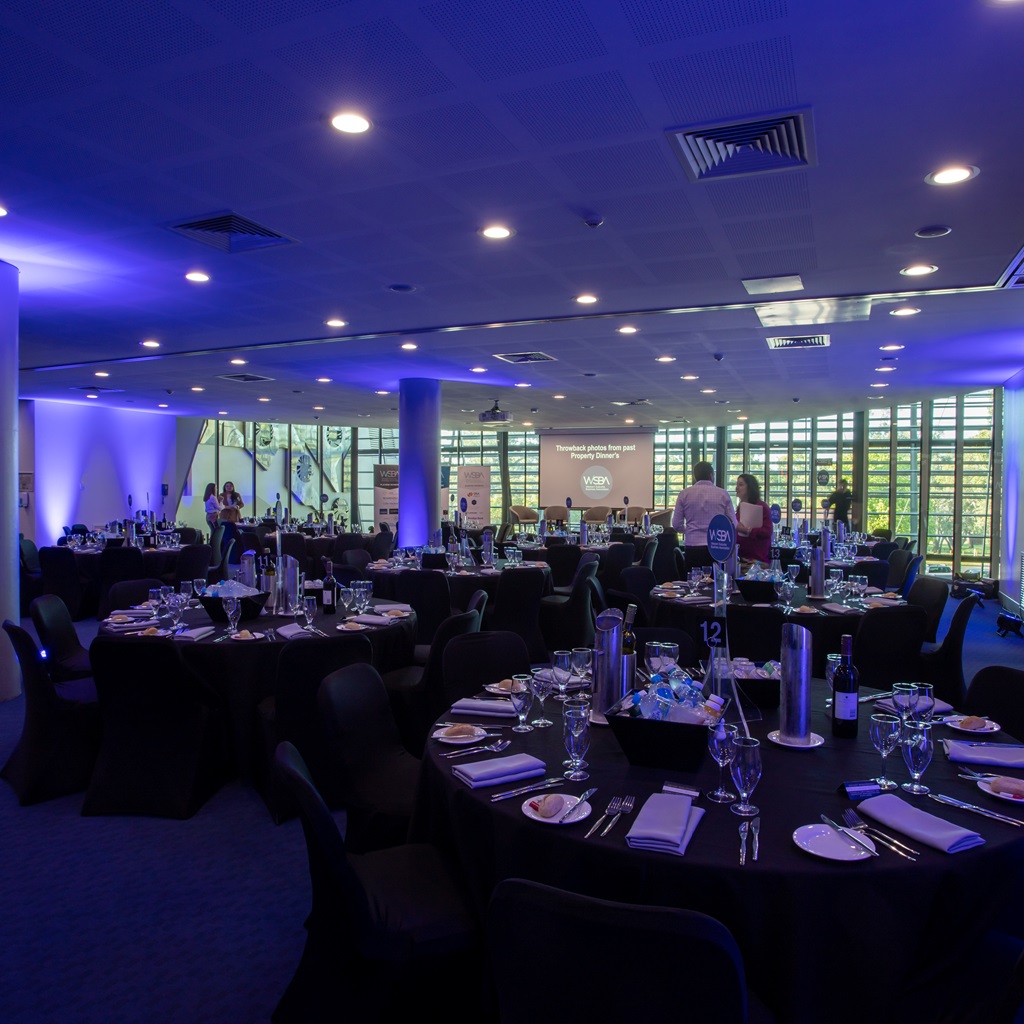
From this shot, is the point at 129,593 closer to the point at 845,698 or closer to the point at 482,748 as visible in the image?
the point at 482,748

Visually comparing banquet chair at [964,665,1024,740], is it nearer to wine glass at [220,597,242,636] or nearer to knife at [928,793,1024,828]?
knife at [928,793,1024,828]

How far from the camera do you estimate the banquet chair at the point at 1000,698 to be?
291 centimetres

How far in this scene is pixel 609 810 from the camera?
2002mm

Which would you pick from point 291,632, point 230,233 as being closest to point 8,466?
point 230,233

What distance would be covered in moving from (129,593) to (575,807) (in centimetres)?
484

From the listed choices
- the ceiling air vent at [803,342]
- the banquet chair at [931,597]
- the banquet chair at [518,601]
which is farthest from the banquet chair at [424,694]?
the ceiling air vent at [803,342]

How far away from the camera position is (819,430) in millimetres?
18312

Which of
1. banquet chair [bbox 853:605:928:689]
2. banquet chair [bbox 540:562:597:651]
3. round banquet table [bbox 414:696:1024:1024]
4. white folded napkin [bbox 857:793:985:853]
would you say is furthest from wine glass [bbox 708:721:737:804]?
banquet chair [bbox 540:562:597:651]

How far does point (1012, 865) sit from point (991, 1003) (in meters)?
0.30

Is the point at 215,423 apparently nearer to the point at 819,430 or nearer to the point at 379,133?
the point at 819,430

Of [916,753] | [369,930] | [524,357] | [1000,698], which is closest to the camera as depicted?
[369,930]

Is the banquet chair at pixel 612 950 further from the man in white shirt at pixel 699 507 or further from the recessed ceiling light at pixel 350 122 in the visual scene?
the man in white shirt at pixel 699 507

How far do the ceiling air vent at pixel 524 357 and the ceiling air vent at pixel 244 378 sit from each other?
4.12 meters

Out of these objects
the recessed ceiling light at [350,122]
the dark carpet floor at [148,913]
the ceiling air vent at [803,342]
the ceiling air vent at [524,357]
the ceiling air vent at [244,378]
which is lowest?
the dark carpet floor at [148,913]
